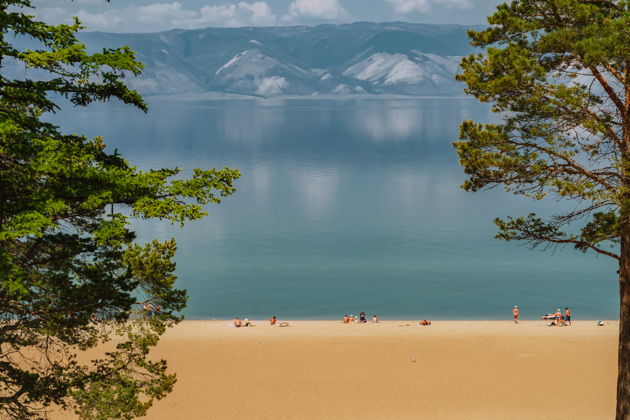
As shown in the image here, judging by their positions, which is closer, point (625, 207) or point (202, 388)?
point (625, 207)

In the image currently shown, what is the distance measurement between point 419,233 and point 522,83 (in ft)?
168

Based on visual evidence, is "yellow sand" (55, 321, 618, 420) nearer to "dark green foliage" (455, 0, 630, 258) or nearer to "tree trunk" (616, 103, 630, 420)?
"tree trunk" (616, 103, 630, 420)

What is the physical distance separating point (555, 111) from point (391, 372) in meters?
15.9

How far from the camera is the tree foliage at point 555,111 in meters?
12.9

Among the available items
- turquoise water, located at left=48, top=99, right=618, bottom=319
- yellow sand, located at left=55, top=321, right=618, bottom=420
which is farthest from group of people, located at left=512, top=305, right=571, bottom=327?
turquoise water, located at left=48, top=99, right=618, bottom=319

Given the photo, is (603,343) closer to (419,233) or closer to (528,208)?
(419,233)

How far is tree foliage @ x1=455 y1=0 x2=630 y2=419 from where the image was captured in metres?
12.9

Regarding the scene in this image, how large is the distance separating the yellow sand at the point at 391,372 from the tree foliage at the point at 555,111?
10.3 meters

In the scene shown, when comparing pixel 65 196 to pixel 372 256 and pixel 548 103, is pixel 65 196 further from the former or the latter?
pixel 372 256

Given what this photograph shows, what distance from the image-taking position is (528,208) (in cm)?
7588

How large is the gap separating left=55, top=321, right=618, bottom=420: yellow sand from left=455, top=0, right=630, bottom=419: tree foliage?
10308 millimetres

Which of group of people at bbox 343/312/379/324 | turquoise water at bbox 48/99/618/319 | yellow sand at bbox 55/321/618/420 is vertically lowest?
yellow sand at bbox 55/321/618/420

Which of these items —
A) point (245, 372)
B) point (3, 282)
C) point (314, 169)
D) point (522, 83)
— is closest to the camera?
point (3, 282)

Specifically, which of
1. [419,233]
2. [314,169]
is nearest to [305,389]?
[419,233]
